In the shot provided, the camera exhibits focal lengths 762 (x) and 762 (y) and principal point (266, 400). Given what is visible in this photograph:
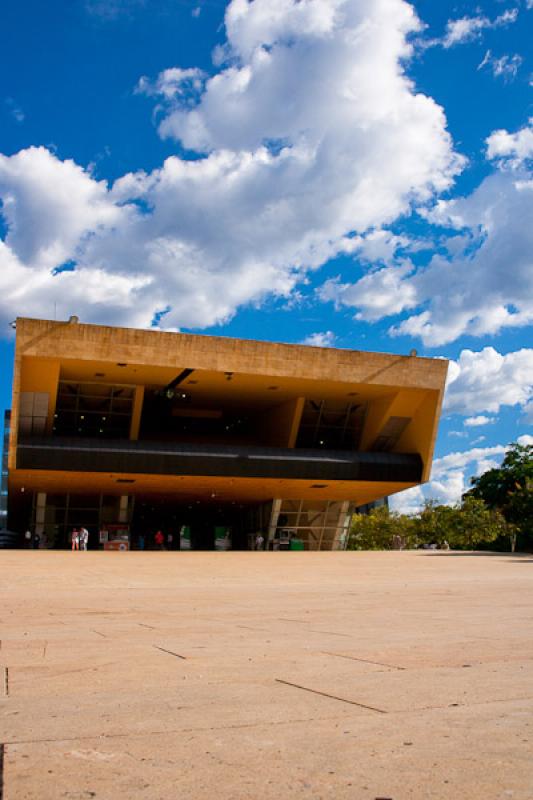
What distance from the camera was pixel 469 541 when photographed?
56.7 meters

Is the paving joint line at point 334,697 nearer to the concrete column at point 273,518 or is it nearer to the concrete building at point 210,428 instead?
the concrete building at point 210,428

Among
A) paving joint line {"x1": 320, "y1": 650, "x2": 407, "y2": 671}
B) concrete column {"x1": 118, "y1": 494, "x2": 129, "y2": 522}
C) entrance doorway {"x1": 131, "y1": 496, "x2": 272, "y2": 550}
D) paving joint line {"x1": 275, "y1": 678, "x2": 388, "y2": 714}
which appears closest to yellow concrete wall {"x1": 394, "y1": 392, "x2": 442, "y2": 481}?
entrance doorway {"x1": 131, "y1": 496, "x2": 272, "y2": 550}

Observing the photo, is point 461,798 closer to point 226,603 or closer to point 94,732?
point 94,732

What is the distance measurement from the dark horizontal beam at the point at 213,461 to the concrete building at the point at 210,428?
7 cm

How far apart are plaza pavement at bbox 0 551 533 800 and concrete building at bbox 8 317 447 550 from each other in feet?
99.9

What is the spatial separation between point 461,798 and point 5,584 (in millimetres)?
15594

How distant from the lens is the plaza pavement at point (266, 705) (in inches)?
107

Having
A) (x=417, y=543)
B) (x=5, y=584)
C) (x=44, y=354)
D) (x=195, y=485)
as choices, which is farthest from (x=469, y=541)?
(x=5, y=584)

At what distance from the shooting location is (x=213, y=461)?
4297cm

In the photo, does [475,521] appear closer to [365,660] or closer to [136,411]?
[136,411]

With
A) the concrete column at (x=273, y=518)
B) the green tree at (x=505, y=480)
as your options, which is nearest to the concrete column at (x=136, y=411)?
the concrete column at (x=273, y=518)

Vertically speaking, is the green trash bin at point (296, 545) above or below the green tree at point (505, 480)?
below

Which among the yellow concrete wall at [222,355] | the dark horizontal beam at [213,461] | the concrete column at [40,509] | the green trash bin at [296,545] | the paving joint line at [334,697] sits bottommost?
the green trash bin at [296,545]

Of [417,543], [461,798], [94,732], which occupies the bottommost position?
[417,543]
